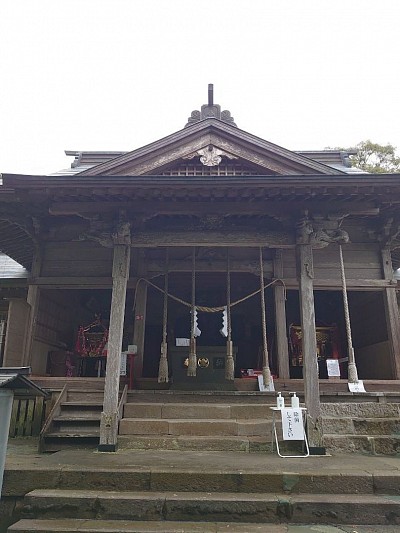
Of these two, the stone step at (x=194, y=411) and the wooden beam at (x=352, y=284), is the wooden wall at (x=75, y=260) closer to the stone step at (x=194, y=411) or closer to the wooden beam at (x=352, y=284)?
the stone step at (x=194, y=411)

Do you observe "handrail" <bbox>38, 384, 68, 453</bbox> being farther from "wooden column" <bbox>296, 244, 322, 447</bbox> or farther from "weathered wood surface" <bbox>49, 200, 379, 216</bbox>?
"wooden column" <bbox>296, 244, 322, 447</bbox>

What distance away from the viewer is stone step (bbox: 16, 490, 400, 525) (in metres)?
4.04

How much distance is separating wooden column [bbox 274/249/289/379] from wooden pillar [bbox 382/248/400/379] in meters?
2.60

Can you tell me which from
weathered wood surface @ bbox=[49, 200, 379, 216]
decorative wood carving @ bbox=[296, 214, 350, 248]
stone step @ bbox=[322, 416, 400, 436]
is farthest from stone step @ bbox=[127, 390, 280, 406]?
weathered wood surface @ bbox=[49, 200, 379, 216]

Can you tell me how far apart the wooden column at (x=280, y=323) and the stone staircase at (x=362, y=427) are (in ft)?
6.50

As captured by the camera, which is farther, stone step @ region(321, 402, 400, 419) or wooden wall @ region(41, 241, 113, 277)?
wooden wall @ region(41, 241, 113, 277)

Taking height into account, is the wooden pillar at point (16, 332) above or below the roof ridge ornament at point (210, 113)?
below

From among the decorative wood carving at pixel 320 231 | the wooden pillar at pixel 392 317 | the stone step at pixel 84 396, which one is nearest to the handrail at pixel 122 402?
the stone step at pixel 84 396

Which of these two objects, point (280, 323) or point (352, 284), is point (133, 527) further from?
point (352, 284)

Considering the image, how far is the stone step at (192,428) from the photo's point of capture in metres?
6.74

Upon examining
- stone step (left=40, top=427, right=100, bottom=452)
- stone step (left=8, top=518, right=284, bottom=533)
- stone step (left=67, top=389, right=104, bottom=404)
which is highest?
stone step (left=67, top=389, right=104, bottom=404)

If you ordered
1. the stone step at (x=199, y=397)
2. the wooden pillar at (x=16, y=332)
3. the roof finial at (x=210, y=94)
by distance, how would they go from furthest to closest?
1. the roof finial at (x=210, y=94)
2. the wooden pillar at (x=16, y=332)
3. the stone step at (x=199, y=397)

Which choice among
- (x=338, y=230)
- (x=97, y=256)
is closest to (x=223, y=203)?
(x=338, y=230)

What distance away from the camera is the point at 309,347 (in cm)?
677
